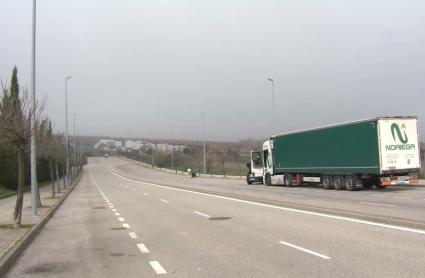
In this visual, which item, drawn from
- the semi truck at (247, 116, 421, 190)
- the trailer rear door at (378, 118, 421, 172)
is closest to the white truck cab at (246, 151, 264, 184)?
the semi truck at (247, 116, 421, 190)

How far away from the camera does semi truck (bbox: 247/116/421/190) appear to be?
32.1 metres

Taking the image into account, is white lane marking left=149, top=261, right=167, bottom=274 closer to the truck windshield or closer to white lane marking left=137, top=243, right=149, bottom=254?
white lane marking left=137, top=243, right=149, bottom=254

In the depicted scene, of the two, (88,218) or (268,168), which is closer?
(88,218)

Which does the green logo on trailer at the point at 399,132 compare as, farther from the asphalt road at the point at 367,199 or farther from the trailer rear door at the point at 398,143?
the asphalt road at the point at 367,199


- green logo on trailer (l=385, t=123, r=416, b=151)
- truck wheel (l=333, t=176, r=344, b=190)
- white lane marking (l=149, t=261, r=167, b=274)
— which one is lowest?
white lane marking (l=149, t=261, r=167, b=274)

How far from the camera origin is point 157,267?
948 cm

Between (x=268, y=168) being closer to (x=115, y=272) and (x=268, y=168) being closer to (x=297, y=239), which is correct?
(x=297, y=239)

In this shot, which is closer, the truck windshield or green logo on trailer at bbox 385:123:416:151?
green logo on trailer at bbox 385:123:416:151

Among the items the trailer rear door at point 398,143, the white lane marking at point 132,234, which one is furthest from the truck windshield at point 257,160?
the white lane marking at point 132,234

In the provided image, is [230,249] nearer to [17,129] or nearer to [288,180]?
[17,129]

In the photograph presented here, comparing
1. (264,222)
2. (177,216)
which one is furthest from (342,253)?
(177,216)

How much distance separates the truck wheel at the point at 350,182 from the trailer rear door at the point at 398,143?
266 centimetres

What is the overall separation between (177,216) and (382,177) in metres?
17.0

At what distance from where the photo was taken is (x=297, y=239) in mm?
12305
